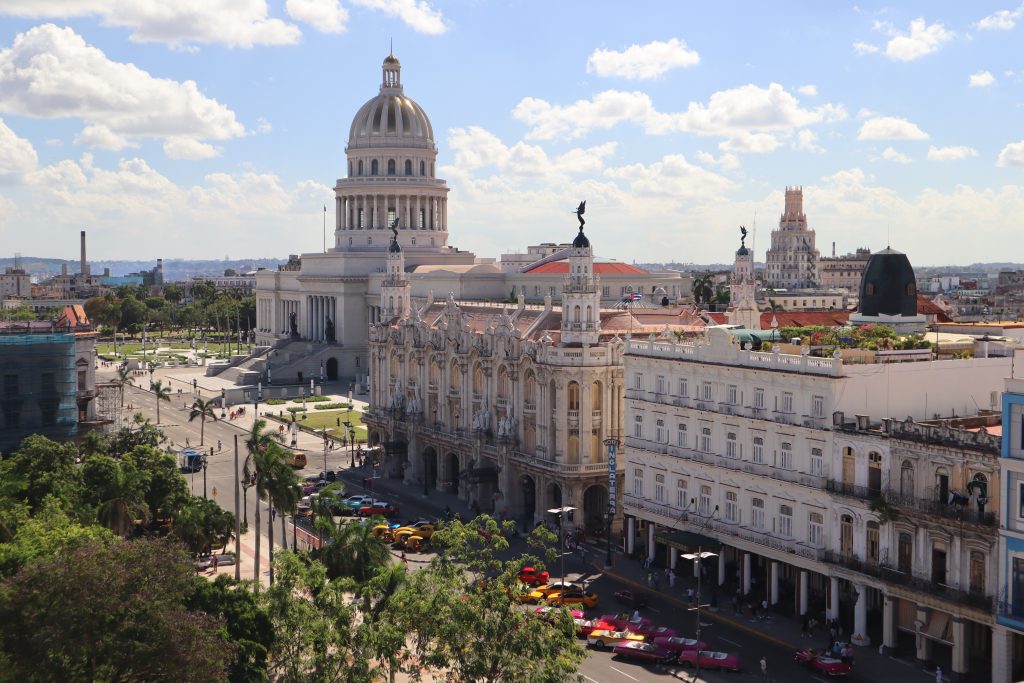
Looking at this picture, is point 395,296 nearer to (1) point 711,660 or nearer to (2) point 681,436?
(2) point 681,436

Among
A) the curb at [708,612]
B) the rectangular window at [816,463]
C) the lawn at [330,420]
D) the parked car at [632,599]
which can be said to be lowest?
the curb at [708,612]

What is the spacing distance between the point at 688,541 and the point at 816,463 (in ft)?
32.7

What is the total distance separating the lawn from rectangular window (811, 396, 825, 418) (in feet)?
228

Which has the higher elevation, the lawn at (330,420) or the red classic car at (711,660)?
the lawn at (330,420)

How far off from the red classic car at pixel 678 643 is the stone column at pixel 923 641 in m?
10.1

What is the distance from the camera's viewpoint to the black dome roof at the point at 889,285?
86625 mm

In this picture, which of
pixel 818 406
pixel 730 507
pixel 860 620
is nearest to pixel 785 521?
pixel 730 507

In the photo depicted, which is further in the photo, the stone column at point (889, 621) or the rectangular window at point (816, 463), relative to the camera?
the rectangular window at point (816, 463)

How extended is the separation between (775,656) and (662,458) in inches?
735

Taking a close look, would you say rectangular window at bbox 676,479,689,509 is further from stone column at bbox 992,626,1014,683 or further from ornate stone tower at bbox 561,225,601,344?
stone column at bbox 992,626,1014,683

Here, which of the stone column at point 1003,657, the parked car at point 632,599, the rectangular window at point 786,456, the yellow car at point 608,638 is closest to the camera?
the stone column at point 1003,657

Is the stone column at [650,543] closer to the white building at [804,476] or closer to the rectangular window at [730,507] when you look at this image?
the white building at [804,476]

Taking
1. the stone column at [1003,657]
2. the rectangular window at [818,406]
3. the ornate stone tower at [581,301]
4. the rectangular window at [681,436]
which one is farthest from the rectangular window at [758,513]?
the ornate stone tower at [581,301]

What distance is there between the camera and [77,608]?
43.5 metres
